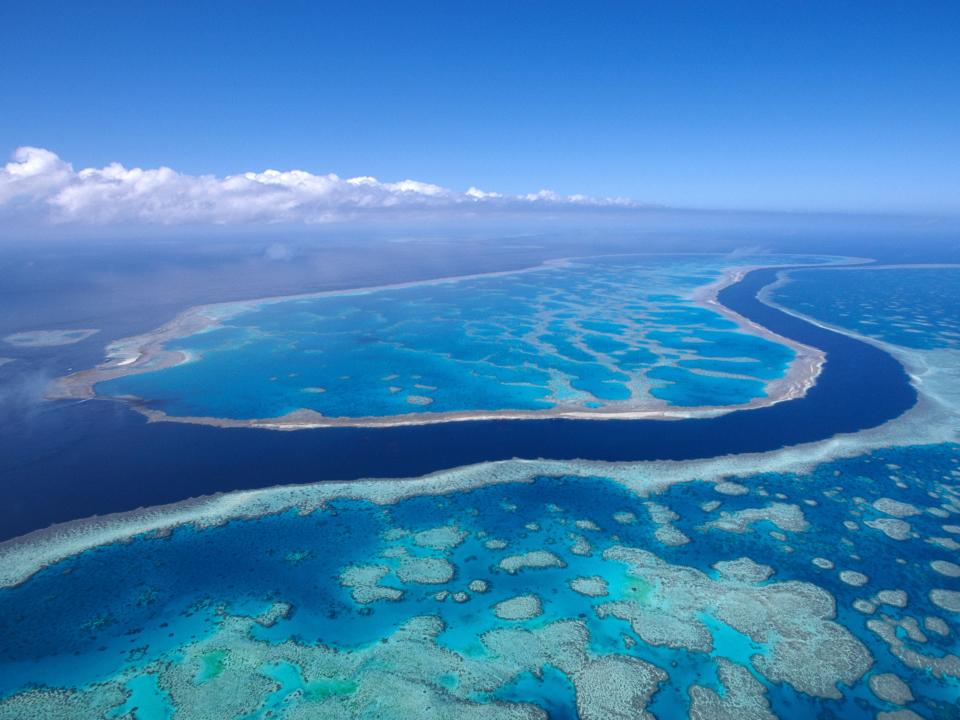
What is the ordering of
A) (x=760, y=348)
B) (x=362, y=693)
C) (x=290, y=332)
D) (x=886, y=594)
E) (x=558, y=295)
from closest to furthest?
(x=362, y=693) → (x=886, y=594) → (x=760, y=348) → (x=290, y=332) → (x=558, y=295)

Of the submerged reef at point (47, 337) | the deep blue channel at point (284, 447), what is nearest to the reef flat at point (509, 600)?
the deep blue channel at point (284, 447)

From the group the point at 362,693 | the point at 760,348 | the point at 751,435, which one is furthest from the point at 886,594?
the point at 760,348

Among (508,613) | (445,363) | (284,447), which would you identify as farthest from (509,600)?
(445,363)

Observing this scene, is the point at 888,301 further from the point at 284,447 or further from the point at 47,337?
the point at 47,337

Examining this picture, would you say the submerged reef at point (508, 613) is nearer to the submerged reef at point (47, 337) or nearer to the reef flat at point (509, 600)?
the reef flat at point (509, 600)

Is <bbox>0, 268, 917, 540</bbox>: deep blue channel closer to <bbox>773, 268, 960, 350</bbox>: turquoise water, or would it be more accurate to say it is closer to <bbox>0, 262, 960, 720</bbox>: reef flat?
<bbox>0, 262, 960, 720</bbox>: reef flat

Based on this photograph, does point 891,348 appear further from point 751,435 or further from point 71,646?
point 71,646

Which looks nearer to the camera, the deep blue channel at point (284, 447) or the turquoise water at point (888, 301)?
the deep blue channel at point (284, 447)
